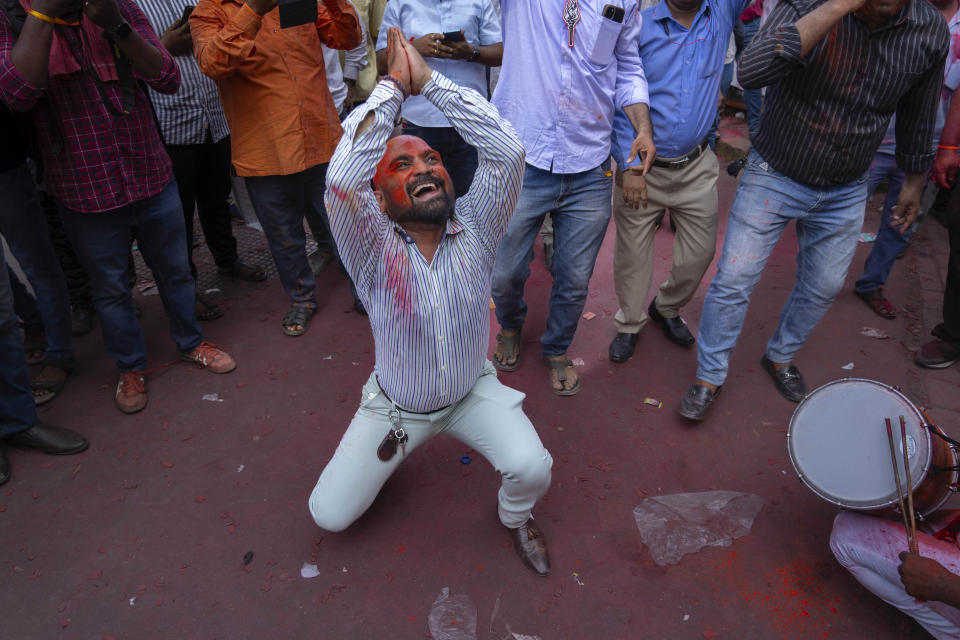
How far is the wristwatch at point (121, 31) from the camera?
2.93m

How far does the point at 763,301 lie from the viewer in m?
4.71

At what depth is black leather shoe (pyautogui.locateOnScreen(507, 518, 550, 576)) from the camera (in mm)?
2652

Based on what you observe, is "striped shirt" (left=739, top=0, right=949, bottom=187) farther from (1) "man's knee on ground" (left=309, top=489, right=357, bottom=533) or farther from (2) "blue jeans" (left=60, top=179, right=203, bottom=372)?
(2) "blue jeans" (left=60, top=179, right=203, bottom=372)

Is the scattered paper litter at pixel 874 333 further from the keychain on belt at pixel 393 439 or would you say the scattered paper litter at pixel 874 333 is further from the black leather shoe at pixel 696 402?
the keychain on belt at pixel 393 439

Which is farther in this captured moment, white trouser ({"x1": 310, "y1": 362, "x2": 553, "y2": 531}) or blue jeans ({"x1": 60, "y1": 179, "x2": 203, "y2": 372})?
blue jeans ({"x1": 60, "y1": 179, "x2": 203, "y2": 372})

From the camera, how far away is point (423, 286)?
2.36 metres

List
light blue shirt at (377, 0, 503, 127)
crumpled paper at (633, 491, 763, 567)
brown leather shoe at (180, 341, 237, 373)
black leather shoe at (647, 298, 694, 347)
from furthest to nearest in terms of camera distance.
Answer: black leather shoe at (647, 298, 694, 347)
brown leather shoe at (180, 341, 237, 373)
light blue shirt at (377, 0, 503, 127)
crumpled paper at (633, 491, 763, 567)

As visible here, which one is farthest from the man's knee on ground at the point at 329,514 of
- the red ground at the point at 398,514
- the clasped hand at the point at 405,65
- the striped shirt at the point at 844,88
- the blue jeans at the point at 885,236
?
the blue jeans at the point at 885,236

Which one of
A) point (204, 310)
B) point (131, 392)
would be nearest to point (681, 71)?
point (204, 310)

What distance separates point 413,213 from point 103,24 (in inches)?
76.2

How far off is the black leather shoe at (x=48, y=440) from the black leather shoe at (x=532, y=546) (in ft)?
8.07

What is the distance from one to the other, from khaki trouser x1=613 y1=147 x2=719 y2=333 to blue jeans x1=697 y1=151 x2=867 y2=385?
288mm

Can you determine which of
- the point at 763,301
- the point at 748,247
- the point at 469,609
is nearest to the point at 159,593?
the point at 469,609

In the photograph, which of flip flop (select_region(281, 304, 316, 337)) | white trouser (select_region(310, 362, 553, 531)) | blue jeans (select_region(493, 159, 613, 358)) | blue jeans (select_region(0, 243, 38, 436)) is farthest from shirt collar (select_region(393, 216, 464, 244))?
flip flop (select_region(281, 304, 316, 337))
